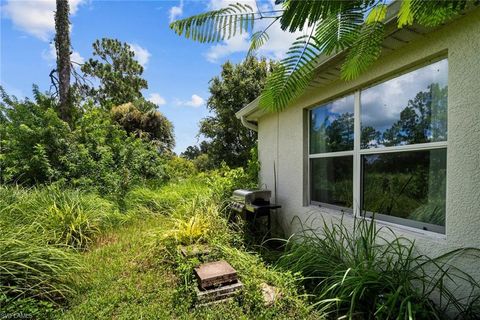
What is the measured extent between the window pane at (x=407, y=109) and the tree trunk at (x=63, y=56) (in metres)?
8.28

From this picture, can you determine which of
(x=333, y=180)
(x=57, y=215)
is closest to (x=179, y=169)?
(x=57, y=215)

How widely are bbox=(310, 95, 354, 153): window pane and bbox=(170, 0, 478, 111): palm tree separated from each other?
238 cm

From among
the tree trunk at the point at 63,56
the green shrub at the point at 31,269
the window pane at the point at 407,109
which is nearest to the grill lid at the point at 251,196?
the window pane at the point at 407,109

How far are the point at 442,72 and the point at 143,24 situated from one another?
3682mm

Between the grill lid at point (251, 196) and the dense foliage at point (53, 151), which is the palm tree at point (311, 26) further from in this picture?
the dense foliage at point (53, 151)

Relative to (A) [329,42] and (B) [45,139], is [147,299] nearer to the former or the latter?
(A) [329,42]

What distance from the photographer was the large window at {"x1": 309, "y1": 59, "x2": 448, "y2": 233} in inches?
100.0

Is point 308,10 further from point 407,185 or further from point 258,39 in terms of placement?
point 407,185

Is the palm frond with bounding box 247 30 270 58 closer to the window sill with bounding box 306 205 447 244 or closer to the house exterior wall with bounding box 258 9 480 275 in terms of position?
the house exterior wall with bounding box 258 9 480 275

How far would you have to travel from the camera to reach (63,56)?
7.88m

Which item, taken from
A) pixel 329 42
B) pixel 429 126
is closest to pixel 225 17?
pixel 329 42

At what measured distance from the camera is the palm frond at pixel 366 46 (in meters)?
1.30

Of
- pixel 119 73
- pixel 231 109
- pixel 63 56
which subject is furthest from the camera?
pixel 119 73

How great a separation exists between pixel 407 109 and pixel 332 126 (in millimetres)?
1257
